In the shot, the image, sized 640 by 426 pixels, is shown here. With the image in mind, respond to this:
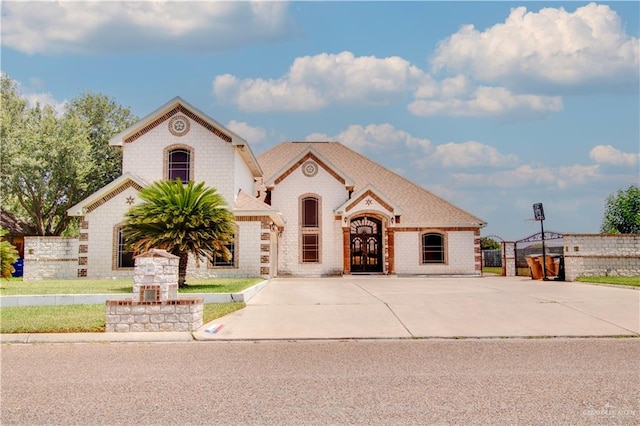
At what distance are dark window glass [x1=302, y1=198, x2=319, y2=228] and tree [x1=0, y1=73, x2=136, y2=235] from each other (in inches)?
604

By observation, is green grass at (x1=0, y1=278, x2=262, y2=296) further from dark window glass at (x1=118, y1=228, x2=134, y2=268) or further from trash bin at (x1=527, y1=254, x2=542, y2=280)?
trash bin at (x1=527, y1=254, x2=542, y2=280)

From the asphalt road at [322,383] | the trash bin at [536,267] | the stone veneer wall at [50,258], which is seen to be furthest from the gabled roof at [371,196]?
the asphalt road at [322,383]

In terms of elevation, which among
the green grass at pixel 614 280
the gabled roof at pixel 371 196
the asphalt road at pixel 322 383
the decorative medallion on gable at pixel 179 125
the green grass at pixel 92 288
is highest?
the decorative medallion on gable at pixel 179 125

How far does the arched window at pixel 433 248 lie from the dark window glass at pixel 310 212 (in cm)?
638

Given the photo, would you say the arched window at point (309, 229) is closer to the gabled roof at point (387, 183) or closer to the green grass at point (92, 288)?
the gabled roof at point (387, 183)

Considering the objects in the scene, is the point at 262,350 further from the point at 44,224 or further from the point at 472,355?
the point at 44,224

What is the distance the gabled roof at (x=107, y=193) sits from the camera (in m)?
25.8

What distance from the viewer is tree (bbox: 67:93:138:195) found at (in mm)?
40156

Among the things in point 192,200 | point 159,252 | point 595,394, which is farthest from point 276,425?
point 192,200

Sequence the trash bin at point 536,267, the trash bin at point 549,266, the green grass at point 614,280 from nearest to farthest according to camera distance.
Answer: the green grass at point 614,280, the trash bin at point 549,266, the trash bin at point 536,267

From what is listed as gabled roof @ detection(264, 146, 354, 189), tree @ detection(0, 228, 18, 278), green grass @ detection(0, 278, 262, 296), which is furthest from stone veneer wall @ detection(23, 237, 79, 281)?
gabled roof @ detection(264, 146, 354, 189)

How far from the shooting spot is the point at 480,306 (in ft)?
50.3

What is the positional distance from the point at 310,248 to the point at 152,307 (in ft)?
68.7

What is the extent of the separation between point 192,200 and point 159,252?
6737mm
